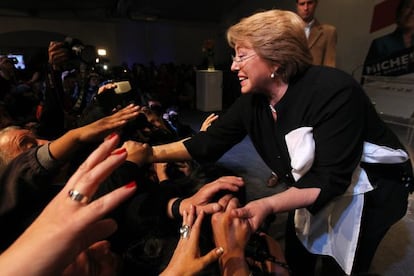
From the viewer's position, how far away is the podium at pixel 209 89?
5.25 metres

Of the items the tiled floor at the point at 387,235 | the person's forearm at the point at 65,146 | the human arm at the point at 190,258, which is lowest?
the tiled floor at the point at 387,235

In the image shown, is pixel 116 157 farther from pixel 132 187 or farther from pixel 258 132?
pixel 258 132

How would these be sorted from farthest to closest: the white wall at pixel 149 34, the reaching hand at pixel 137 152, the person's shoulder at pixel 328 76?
the white wall at pixel 149 34, the reaching hand at pixel 137 152, the person's shoulder at pixel 328 76

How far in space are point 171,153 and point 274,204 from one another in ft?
1.62

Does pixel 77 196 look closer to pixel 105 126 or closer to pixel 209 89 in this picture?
pixel 105 126

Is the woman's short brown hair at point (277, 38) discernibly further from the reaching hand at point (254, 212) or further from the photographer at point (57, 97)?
the photographer at point (57, 97)

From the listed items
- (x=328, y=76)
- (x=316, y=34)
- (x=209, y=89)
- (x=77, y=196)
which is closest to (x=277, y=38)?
(x=328, y=76)

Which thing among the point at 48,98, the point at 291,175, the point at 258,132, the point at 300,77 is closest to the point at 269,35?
the point at 300,77

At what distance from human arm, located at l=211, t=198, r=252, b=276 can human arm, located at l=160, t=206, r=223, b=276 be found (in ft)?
0.10

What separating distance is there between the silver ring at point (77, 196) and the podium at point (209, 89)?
5.00 metres

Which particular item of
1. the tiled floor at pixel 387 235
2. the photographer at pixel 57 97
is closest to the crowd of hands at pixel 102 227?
the photographer at pixel 57 97

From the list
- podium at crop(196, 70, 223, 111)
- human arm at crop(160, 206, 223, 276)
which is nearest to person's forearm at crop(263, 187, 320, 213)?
human arm at crop(160, 206, 223, 276)

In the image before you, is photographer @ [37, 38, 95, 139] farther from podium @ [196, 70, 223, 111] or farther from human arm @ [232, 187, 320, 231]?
podium @ [196, 70, 223, 111]

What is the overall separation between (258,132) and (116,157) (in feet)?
2.13
